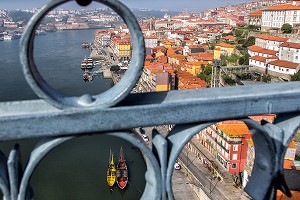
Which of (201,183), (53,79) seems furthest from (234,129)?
(53,79)

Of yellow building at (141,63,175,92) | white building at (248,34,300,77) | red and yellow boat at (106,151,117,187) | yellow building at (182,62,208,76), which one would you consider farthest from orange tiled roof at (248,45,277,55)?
red and yellow boat at (106,151,117,187)

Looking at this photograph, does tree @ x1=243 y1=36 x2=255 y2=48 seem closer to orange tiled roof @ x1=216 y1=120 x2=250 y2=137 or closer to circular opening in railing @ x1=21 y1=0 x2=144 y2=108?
circular opening in railing @ x1=21 y1=0 x2=144 y2=108

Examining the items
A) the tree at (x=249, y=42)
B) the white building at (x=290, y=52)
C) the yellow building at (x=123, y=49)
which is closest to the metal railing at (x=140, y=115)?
the white building at (x=290, y=52)

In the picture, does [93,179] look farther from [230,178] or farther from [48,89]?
[48,89]

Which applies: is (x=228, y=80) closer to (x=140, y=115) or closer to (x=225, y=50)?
(x=225, y=50)

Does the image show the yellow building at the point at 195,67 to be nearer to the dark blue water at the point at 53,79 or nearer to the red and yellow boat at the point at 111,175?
the dark blue water at the point at 53,79

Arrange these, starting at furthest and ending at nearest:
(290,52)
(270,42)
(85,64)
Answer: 1. (85,64)
2. (270,42)
3. (290,52)

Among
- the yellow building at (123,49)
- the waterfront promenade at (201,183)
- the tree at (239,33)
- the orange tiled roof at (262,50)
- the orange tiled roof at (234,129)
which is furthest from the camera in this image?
the yellow building at (123,49)

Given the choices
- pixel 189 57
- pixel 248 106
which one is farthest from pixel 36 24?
pixel 189 57
